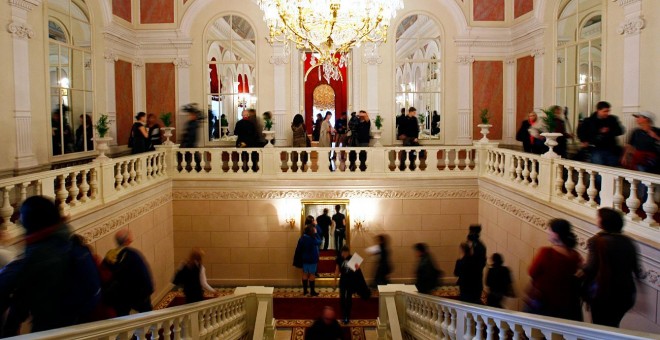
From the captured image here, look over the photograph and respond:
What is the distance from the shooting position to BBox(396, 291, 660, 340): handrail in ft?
10.6

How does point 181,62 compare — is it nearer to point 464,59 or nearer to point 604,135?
point 464,59

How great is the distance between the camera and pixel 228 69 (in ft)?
45.2

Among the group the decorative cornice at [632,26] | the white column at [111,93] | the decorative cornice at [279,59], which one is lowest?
the white column at [111,93]

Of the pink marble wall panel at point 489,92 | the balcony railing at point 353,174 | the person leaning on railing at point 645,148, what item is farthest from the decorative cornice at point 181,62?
the person leaning on railing at point 645,148

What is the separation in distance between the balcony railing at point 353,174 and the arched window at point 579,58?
169 cm

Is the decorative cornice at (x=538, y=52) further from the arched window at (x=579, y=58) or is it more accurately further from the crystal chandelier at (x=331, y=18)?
the crystal chandelier at (x=331, y=18)

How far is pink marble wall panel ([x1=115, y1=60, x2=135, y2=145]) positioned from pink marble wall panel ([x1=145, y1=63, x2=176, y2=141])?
0.56 metres

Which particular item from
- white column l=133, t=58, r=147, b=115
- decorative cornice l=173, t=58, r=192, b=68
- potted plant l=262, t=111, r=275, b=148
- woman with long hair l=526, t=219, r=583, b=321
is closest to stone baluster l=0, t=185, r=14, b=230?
woman with long hair l=526, t=219, r=583, b=321

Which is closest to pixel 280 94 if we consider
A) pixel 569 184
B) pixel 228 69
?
pixel 228 69

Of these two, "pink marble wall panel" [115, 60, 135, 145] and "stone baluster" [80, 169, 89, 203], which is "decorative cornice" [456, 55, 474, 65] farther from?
"stone baluster" [80, 169, 89, 203]

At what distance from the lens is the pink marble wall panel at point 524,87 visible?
41.2 feet

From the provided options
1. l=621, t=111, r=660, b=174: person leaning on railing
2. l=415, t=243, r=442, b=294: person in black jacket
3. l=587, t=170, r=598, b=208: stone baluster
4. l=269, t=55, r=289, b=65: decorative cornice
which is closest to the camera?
l=621, t=111, r=660, b=174: person leaning on railing

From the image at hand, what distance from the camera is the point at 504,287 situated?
20.0ft

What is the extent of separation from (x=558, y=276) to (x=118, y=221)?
6.70 m
